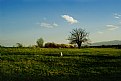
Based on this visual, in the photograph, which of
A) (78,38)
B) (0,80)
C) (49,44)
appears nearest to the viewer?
(0,80)

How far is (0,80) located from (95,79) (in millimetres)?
6024

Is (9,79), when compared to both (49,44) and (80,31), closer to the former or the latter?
(49,44)

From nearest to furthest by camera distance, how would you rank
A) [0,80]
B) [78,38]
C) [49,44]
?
[0,80] < [49,44] < [78,38]

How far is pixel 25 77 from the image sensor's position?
19875 mm

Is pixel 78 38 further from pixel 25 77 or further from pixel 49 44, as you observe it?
pixel 25 77

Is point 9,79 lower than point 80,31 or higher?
lower

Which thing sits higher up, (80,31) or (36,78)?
(80,31)

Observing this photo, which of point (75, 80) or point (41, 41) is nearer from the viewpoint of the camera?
point (75, 80)

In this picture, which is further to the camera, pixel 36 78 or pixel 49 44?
pixel 49 44

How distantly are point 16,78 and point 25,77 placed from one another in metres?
0.70

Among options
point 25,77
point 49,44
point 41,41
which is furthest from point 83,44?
point 25,77

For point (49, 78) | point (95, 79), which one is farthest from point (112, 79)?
point (49, 78)

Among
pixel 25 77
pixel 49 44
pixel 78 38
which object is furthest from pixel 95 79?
pixel 78 38

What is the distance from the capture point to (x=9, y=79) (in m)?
19.0
